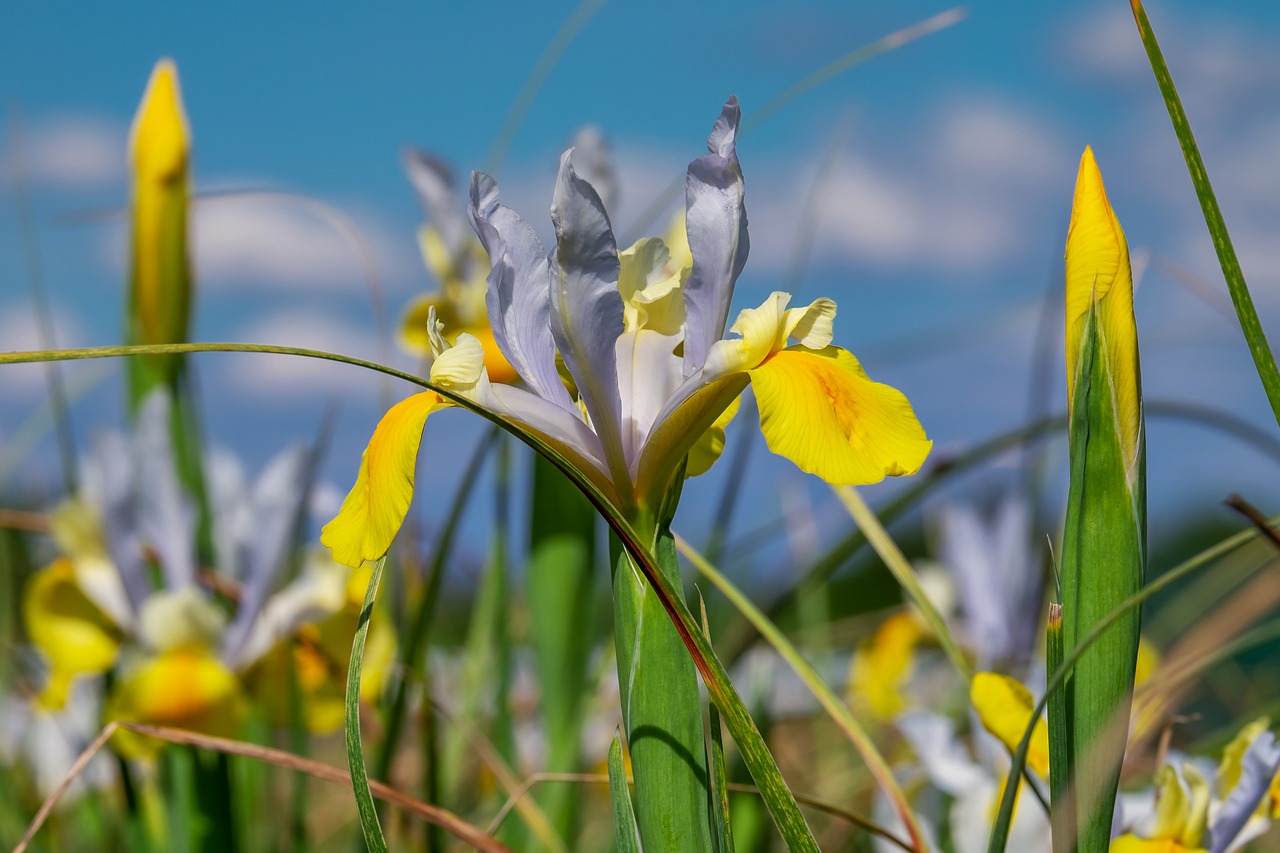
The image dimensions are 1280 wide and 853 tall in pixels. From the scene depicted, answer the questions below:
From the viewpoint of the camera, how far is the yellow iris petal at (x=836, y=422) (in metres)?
0.59

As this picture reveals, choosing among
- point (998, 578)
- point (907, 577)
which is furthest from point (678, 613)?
point (998, 578)

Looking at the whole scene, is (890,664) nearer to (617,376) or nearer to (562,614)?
(562,614)

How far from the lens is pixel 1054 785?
0.64 meters

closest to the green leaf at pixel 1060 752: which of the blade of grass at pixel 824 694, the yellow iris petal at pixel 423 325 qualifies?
the blade of grass at pixel 824 694

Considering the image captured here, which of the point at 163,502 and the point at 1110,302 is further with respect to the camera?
the point at 163,502

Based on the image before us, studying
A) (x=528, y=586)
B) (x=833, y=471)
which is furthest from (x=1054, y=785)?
(x=528, y=586)

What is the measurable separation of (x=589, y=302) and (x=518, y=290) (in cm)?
6

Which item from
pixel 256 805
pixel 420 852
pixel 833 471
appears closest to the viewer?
pixel 833 471

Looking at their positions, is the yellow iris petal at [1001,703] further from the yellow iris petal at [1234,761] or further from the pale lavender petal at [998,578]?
the pale lavender petal at [998,578]

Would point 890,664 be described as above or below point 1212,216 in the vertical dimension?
below

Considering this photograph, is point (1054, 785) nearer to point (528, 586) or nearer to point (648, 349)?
point (648, 349)

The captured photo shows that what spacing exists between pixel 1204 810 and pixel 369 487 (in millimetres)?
609

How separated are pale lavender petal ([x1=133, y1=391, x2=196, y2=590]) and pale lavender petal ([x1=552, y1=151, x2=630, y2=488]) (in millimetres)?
962

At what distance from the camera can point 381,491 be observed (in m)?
0.64
